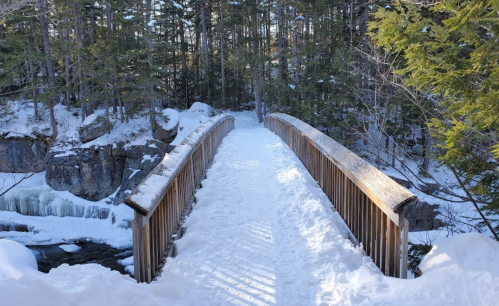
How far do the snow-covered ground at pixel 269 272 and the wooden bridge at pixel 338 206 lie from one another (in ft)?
0.50

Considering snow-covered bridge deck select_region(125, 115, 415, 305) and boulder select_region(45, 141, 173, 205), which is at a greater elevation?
snow-covered bridge deck select_region(125, 115, 415, 305)

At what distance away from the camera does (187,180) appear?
17.3ft

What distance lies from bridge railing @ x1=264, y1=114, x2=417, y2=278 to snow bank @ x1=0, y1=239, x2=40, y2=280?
2905 mm

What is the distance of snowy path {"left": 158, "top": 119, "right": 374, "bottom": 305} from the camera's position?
9.70ft

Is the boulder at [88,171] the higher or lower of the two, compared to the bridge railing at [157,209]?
lower

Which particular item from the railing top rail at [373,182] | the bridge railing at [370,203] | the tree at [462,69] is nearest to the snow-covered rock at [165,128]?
the bridge railing at [370,203]

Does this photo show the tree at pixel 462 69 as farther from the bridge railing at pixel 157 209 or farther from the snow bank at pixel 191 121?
the snow bank at pixel 191 121

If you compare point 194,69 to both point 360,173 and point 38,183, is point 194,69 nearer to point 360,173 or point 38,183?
point 38,183

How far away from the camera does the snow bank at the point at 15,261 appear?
2585 millimetres

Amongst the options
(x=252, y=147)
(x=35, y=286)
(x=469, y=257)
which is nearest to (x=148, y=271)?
(x=35, y=286)

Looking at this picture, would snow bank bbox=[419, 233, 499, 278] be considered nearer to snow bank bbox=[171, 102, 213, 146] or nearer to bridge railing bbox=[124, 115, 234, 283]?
bridge railing bbox=[124, 115, 234, 283]

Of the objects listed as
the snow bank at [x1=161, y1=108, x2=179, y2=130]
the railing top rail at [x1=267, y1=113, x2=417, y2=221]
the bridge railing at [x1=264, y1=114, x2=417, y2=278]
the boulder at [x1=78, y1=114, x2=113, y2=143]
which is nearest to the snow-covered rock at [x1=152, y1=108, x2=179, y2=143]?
the snow bank at [x1=161, y1=108, x2=179, y2=130]

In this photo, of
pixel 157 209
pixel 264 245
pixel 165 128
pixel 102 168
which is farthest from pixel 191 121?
pixel 157 209

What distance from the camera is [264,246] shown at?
3814 mm
